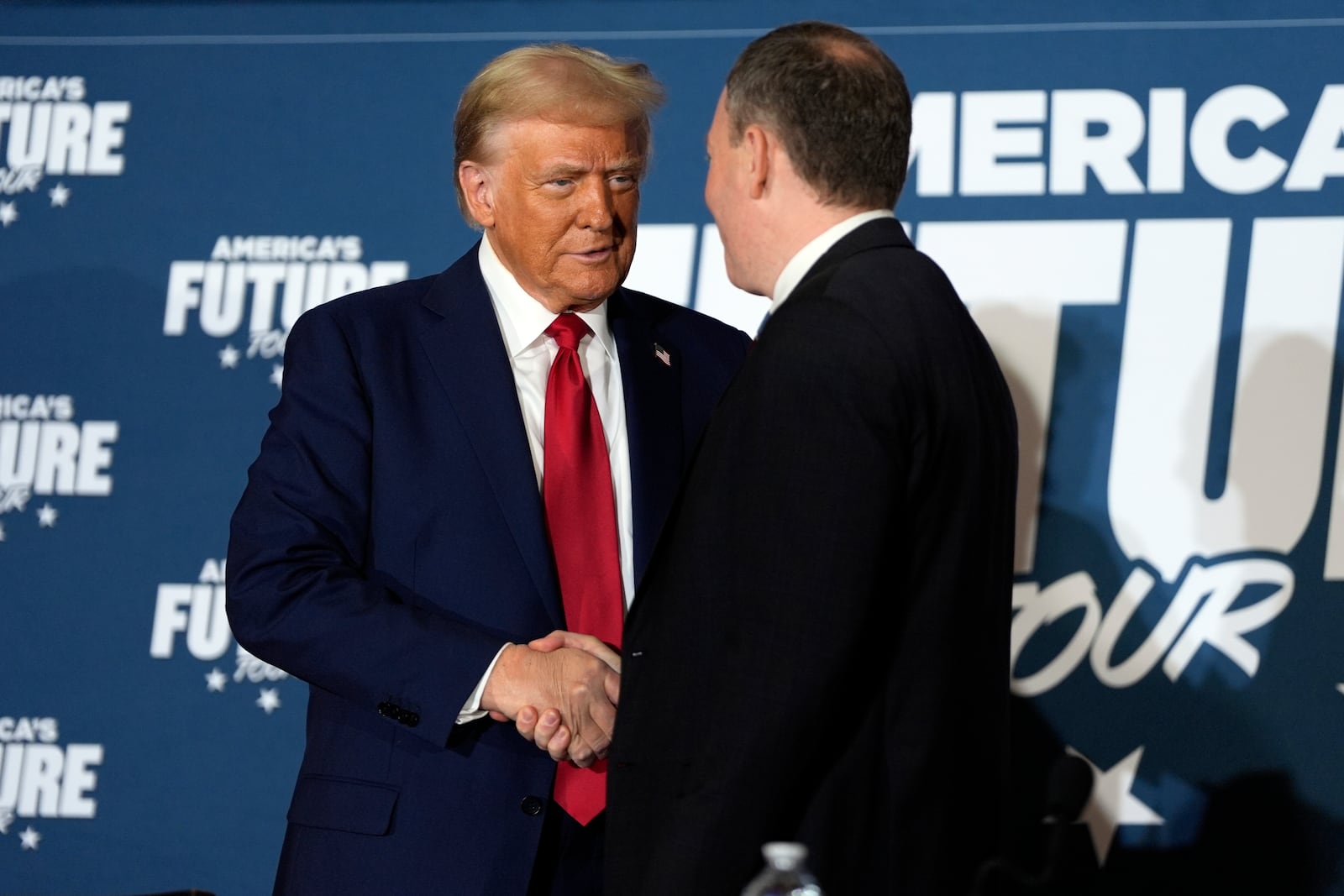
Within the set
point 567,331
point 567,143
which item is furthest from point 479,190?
point 567,331

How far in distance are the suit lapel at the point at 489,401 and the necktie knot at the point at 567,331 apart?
10cm

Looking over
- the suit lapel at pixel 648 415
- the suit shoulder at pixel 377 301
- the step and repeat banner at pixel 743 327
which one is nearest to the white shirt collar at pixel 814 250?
the suit lapel at pixel 648 415

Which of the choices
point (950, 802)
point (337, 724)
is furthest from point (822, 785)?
point (337, 724)

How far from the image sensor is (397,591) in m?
2.11

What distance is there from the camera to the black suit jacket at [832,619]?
5.00 ft

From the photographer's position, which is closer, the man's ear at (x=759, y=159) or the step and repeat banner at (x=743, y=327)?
the man's ear at (x=759, y=159)

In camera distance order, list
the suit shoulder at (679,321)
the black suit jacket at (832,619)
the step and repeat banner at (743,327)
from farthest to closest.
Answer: the step and repeat banner at (743,327)
the suit shoulder at (679,321)
the black suit jacket at (832,619)

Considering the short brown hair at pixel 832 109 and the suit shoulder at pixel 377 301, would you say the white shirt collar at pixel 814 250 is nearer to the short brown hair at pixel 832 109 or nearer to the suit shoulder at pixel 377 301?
the short brown hair at pixel 832 109

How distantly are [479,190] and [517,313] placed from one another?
0.74ft

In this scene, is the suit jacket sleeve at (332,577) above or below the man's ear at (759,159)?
below

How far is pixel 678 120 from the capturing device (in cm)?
361

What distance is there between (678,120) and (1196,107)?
1241 millimetres

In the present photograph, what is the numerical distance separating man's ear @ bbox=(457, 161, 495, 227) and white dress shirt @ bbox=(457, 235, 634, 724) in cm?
5

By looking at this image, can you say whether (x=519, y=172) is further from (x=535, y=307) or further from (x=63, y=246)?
(x=63, y=246)
